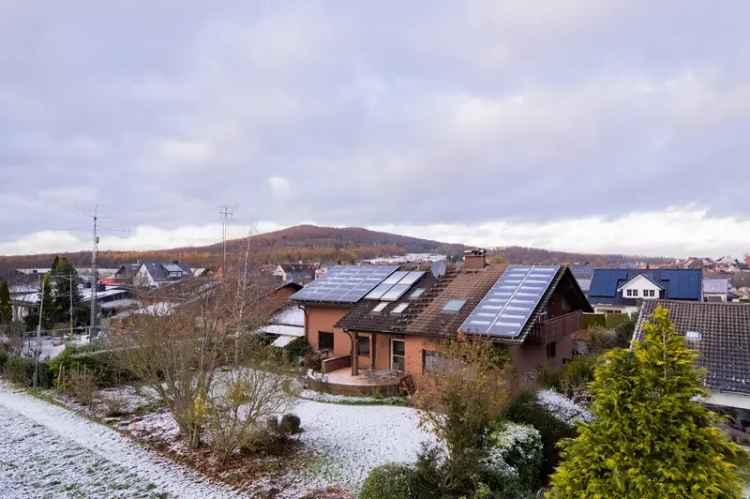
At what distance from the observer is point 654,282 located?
45.7 m

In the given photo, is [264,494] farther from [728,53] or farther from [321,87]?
[728,53]

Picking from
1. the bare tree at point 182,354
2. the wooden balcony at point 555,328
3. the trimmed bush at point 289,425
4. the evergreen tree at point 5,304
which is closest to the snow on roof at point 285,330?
the bare tree at point 182,354

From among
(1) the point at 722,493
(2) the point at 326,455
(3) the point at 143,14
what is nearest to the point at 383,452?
(2) the point at 326,455

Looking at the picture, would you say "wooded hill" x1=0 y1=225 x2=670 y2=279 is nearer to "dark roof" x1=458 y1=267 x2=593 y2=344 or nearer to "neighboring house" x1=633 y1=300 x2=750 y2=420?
"dark roof" x1=458 y1=267 x2=593 y2=344

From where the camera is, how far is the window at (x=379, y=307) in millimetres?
22545

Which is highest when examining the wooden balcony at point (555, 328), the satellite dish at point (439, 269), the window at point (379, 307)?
the satellite dish at point (439, 269)

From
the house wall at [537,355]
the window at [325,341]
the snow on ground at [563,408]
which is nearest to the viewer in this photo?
the snow on ground at [563,408]

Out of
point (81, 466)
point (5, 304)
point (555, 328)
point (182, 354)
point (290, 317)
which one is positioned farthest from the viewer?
point (5, 304)

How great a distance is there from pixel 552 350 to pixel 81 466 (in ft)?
63.6

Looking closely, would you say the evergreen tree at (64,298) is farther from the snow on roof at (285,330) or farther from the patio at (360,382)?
the patio at (360,382)

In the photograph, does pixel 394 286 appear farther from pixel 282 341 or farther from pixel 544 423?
pixel 544 423

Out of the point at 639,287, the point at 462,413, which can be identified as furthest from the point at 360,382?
the point at 639,287

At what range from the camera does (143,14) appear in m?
13.8

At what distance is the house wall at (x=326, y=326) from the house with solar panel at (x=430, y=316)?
0.18 feet
